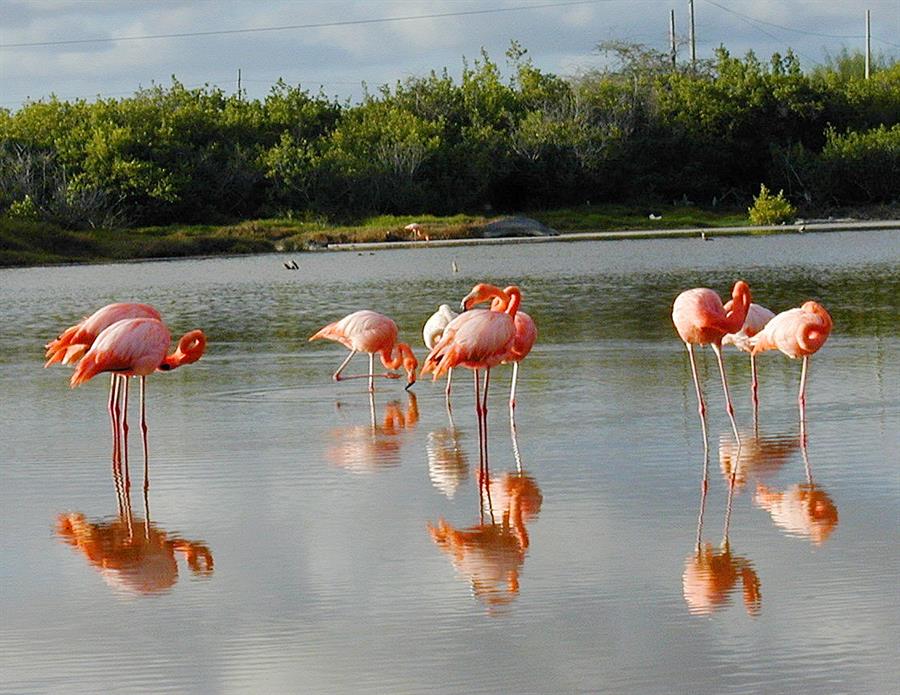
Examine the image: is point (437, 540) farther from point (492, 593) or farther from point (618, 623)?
point (618, 623)

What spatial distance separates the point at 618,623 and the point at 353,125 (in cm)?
5876

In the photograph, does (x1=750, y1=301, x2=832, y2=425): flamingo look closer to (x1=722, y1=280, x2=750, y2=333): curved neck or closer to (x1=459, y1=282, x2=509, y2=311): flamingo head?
(x1=722, y1=280, x2=750, y2=333): curved neck

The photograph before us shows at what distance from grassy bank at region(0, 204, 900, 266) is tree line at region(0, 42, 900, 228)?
1990 millimetres

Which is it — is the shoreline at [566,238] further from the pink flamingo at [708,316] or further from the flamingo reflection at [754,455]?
the flamingo reflection at [754,455]

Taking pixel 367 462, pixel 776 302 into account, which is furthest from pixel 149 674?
pixel 776 302

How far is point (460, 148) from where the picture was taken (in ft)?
198

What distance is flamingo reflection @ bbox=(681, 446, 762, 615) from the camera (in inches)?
217

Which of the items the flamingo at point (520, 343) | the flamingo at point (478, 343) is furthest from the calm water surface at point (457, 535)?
the flamingo at point (478, 343)

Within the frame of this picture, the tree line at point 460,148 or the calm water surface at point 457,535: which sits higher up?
the tree line at point 460,148

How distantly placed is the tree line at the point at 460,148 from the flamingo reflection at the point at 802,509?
149ft

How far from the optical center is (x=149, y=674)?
493 centimetres

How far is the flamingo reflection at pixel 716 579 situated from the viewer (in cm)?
552

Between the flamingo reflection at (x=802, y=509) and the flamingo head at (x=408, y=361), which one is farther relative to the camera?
the flamingo head at (x=408, y=361)

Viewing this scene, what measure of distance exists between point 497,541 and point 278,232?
44021mm
